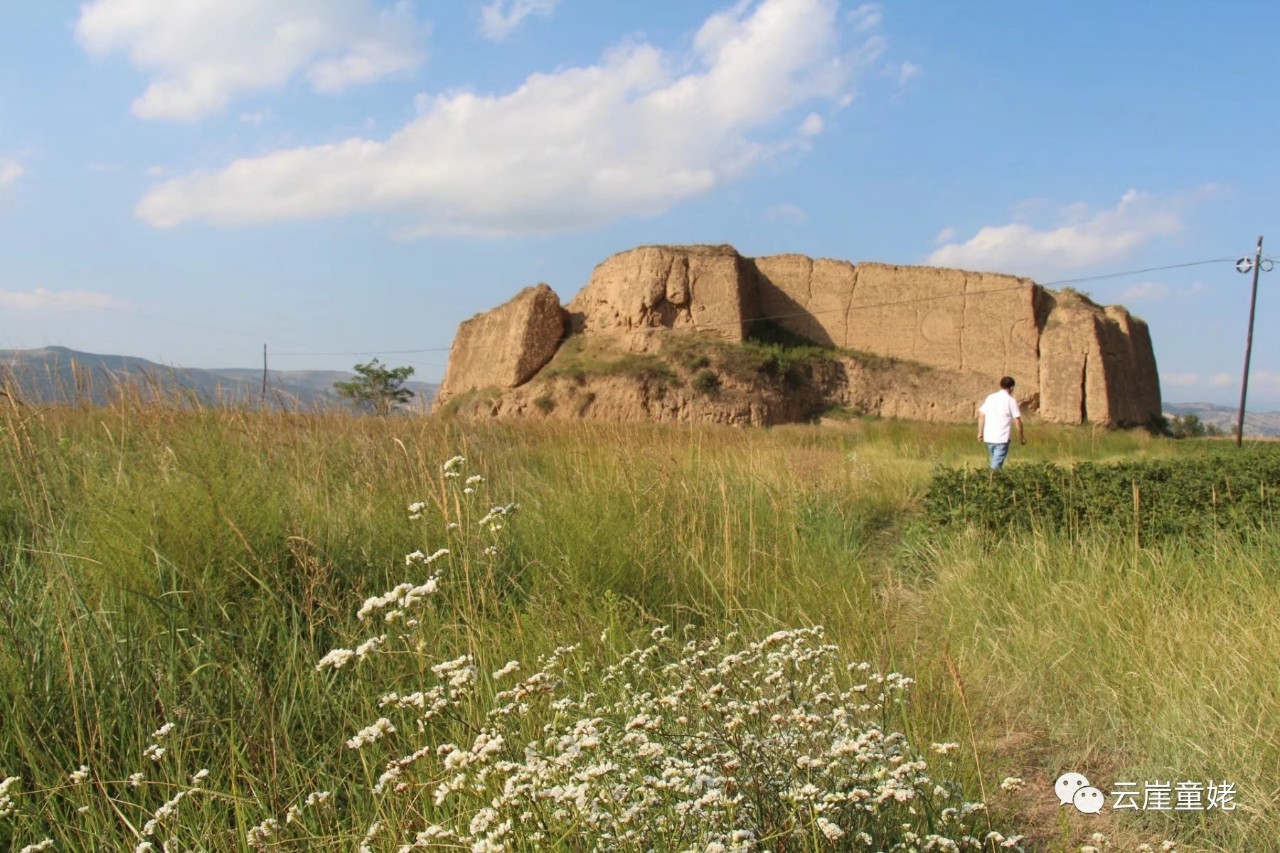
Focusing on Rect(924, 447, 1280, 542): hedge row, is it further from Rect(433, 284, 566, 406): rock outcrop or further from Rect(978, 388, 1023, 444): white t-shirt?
Rect(433, 284, 566, 406): rock outcrop

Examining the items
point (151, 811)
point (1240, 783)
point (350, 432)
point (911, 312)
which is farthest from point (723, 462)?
point (911, 312)

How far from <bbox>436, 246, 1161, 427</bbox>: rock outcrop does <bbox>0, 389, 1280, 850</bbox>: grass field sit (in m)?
24.3

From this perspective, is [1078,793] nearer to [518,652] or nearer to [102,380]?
[518,652]

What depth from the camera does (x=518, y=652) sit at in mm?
3271

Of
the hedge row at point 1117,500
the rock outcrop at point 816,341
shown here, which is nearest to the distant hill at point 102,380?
the hedge row at point 1117,500

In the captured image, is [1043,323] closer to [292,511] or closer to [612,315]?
[612,315]

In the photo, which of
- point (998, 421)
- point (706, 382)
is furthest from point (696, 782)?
point (706, 382)

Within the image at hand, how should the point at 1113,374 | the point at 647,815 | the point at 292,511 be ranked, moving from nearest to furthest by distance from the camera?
1. the point at 647,815
2. the point at 292,511
3. the point at 1113,374

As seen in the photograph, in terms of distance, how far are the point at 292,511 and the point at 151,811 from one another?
77.4 inches

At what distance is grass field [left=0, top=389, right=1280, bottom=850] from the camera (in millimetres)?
2281

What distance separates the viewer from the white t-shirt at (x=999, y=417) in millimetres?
11328

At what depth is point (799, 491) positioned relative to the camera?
735cm

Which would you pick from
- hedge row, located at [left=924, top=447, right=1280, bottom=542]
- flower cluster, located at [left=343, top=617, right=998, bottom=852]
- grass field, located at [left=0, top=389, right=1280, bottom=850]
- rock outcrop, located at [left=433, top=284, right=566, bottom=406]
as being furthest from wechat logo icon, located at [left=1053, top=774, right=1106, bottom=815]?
rock outcrop, located at [left=433, top=284, right=566, bottom=406]

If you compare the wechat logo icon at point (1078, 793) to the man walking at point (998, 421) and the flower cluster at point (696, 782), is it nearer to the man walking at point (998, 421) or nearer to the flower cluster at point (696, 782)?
the flower cluster at point (696, 782)
